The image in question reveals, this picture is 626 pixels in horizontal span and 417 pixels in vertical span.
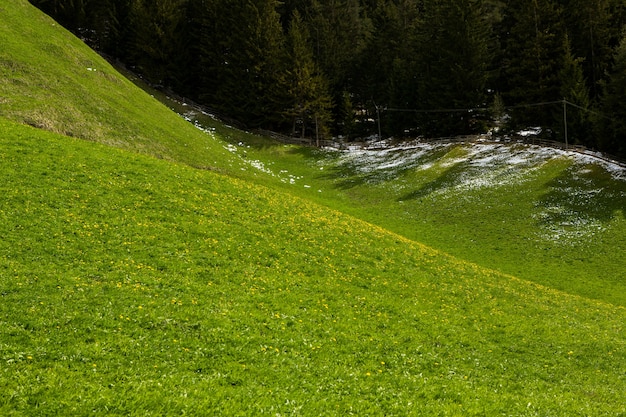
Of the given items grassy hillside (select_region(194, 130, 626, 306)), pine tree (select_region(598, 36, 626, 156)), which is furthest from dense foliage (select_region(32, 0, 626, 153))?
grassy hillside (select_region(194, 130, 626, 306))

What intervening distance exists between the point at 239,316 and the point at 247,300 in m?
1.52

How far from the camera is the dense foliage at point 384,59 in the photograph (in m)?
69.3

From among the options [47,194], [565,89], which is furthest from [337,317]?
[565,89]

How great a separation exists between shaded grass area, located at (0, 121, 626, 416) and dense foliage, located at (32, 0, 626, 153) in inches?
1865

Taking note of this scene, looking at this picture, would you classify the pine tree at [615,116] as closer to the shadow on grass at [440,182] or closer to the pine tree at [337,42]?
the shadow on grass at [440,182]

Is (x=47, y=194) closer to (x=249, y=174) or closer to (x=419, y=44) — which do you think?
(x=249, y=174)

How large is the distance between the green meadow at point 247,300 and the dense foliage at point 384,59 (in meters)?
36.8

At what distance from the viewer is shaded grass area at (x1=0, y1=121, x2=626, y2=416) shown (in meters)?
11.2

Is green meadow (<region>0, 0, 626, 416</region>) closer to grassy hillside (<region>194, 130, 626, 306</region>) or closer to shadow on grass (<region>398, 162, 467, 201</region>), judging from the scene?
grassy hillside (<region>194, 130, 626, 306</region>)

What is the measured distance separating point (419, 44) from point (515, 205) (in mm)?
54399

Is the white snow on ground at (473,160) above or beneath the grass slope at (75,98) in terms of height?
beneath

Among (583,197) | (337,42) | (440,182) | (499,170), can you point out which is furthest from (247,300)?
(337,42)

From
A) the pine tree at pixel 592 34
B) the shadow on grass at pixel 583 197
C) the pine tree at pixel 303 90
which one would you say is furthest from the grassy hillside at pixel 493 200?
the pine tree at pixel 592 34

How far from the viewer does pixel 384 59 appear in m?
97.0
